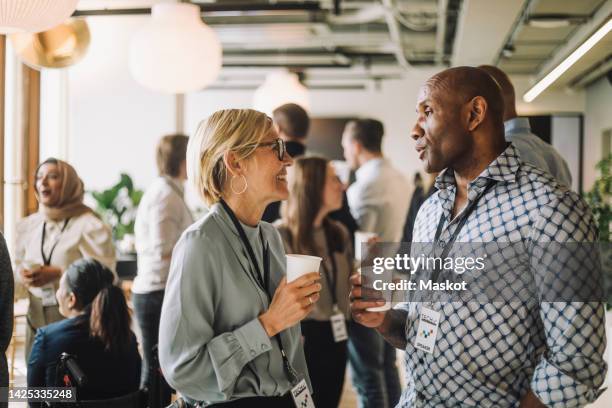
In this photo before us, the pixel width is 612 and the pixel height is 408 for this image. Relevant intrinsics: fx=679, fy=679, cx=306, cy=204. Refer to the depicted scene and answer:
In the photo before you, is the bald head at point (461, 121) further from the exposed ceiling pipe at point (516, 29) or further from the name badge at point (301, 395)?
the exposed ceiling pipe at point (516, 29)

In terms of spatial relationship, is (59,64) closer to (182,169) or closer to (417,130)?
(182,169)

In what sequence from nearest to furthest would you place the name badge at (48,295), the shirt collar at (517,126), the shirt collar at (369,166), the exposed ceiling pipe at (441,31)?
the shirt collar at (517,126), the name badge at (48,295), the shirt collar at (369,166), the exposed ceiling pipe at (441,31)

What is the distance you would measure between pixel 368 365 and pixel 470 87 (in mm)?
2213

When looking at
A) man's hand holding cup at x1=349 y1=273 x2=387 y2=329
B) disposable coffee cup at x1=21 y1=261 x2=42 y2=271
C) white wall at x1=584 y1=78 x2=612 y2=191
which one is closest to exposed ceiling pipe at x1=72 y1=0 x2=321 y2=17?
disposable coffee cup at x1=21 y1=261 x2=42 y2=271

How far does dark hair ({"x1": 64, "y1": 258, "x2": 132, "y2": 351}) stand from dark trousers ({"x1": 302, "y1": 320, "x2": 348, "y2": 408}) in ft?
2.53

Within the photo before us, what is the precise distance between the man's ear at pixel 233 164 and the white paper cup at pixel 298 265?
26cm

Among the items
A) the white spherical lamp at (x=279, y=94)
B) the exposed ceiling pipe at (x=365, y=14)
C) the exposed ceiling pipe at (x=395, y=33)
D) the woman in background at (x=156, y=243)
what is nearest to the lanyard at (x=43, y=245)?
the woman in background at (x=156, y=243)

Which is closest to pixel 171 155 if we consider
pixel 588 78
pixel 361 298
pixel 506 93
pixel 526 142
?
pixel 506 93

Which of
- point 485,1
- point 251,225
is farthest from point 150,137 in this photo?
point 251,225

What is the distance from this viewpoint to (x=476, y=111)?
1488mm

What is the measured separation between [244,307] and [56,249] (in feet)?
6.75

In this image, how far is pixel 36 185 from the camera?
Result: 3311 mm

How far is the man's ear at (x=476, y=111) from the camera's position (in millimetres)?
1483

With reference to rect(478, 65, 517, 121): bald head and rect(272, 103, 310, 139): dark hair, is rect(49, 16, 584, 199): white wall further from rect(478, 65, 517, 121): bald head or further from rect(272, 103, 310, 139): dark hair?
rect(478, 65, 517, 121): bald head
